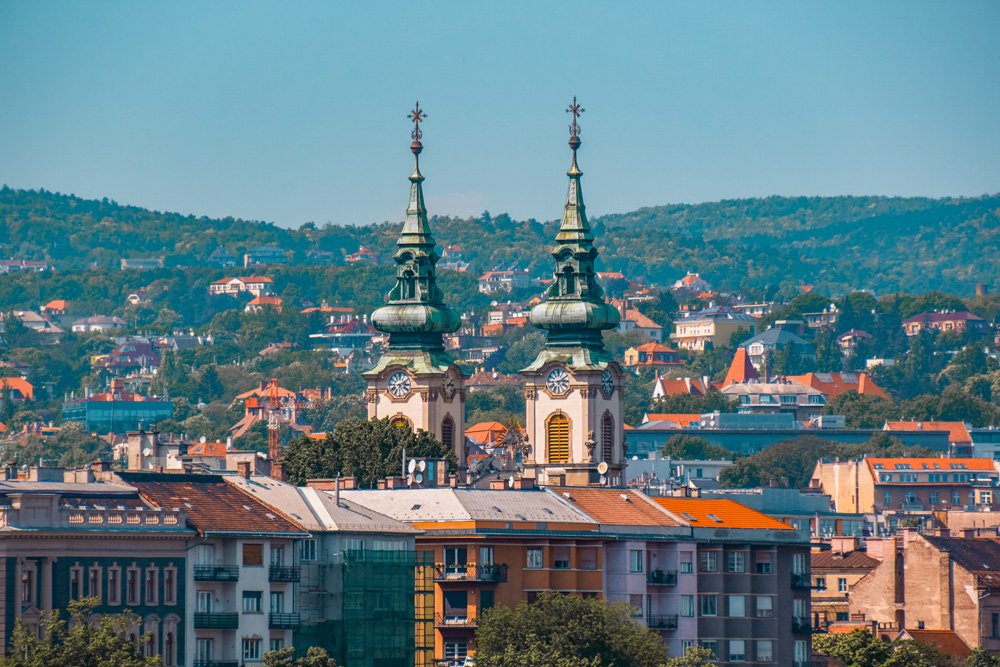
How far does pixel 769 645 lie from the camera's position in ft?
401

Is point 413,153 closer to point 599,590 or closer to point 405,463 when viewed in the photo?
point 405,463

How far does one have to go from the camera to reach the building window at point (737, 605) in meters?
122

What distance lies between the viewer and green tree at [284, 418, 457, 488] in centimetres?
13550

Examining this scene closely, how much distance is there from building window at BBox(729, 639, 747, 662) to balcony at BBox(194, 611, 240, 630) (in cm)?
2862

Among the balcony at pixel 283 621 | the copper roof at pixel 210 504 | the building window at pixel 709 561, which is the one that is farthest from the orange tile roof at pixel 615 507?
the balcony at pixel 283 621

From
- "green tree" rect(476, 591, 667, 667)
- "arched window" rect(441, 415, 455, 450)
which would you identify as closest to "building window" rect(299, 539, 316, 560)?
"green tree" rect(476, 591, 667, 667)

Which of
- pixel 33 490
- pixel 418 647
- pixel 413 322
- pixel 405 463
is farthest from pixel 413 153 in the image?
pixel 33 490

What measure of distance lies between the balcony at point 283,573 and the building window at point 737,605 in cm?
2570

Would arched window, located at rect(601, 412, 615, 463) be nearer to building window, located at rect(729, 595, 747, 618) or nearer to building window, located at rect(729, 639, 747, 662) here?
building window, located at rect(729, 595, 747, 618)

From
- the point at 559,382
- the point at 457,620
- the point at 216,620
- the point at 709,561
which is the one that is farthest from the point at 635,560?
the point at 559,382

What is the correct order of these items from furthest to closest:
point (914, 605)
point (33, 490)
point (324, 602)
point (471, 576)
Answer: point (914, 605), point (471, 576), point (324, 602), point (33, 490)

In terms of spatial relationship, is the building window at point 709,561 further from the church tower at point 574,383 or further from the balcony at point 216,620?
the balcony at point 216,620

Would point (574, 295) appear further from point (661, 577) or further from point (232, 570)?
point (232, 570)

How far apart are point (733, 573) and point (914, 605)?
85.8 ft
